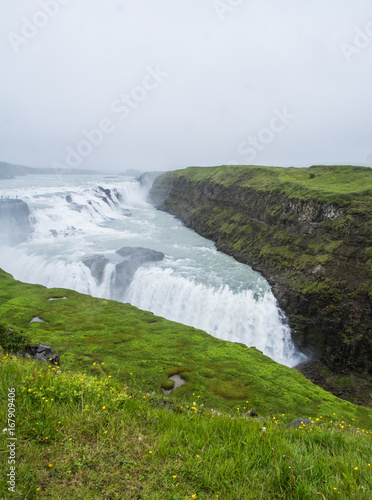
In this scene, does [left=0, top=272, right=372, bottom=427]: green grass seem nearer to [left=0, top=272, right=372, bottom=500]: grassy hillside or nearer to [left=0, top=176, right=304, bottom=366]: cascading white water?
[left=0, top=272, right=372, bottom=500]: grassy hillside

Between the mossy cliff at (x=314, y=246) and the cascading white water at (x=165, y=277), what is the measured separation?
2.32 meters

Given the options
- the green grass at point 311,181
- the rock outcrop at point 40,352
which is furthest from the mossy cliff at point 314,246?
the rock outcrop at point 40,352

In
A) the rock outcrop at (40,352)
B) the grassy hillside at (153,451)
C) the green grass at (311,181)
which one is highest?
the green grass at (311,181)

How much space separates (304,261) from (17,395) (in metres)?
32.7

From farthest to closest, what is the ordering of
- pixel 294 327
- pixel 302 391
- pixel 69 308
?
pixel 294 327 → pixel 69 308 → pixel 302 391

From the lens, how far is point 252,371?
15.6 meters

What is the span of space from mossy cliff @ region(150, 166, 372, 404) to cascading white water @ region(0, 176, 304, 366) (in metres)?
2.32

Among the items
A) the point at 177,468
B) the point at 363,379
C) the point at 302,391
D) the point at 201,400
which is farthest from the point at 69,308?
the point at 363,379

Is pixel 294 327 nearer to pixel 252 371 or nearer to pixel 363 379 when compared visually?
pixel 363 379

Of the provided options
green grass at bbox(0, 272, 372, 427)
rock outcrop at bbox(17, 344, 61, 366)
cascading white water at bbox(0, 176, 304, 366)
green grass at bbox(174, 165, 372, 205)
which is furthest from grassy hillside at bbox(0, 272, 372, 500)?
green grass at bbox(174, 165, 372, 205)

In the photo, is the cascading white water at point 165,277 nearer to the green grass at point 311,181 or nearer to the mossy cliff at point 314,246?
the mossy cliff at point 314,246

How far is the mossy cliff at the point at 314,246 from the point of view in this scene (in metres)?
25.2

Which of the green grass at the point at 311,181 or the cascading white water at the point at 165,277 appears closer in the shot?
the cascading white water at the point at 165,277

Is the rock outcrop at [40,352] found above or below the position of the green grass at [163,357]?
above
